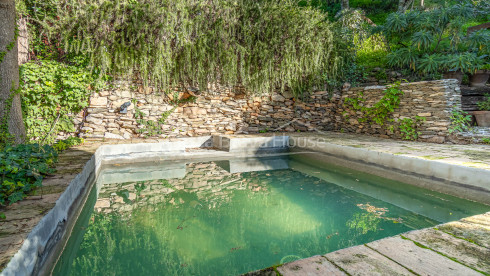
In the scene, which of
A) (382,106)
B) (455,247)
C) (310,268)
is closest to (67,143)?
(310,268)

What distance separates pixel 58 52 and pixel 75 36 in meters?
0.50

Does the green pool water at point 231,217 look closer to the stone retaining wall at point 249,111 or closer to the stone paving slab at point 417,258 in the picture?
the stone paving slab at point 417,258

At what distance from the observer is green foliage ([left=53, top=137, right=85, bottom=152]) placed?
149 inches

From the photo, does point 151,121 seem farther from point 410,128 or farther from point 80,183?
point 410,128

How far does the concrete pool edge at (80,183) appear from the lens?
4.37ft

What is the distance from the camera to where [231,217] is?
2570 mm

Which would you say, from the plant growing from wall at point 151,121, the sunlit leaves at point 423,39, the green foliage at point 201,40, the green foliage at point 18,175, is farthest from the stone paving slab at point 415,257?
the sunlit leaves at point 423,39

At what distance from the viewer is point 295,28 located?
18.9ft

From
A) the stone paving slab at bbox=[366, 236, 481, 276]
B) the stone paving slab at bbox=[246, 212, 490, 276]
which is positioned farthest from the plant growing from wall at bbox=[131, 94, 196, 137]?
the stone paving slab at bbox=[366, 236, 481, 276]

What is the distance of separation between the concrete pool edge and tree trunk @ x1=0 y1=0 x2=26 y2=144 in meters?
1.06

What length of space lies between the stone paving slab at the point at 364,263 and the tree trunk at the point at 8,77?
4.07m

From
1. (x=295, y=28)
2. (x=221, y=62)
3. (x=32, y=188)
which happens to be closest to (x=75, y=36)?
(x=221, y=62)

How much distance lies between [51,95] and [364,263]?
5.40m

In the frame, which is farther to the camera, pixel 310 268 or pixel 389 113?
pixel 389 113
